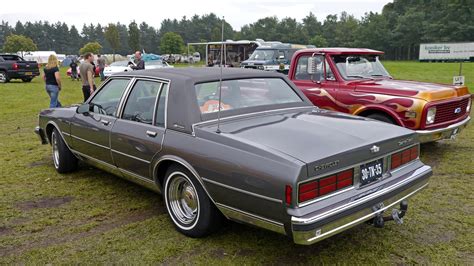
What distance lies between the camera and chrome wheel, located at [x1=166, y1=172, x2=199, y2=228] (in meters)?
3.65

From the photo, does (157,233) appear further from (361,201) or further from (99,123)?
(361,201)

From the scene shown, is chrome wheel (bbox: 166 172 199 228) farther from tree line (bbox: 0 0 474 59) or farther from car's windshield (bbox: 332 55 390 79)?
tree line (bbox: 0 0 474 59)

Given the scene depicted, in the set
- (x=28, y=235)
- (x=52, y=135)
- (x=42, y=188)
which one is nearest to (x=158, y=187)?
(x=28, y=235)

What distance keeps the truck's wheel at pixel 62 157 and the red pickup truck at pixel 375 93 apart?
12.9 feet

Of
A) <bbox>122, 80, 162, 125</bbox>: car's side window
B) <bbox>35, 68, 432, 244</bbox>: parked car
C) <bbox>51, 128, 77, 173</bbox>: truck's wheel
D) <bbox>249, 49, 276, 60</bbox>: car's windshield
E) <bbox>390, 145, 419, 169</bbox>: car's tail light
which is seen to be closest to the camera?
<bbox>35, 68, 432, 244</bbox>: parked car

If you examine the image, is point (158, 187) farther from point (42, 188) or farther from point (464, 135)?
point (464, 135)

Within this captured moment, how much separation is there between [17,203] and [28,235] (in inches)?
39.6

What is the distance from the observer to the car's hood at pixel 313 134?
300 centimetres

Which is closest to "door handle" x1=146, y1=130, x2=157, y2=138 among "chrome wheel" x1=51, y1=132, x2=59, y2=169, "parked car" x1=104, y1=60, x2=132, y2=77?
"chrome wheel" x1=51, y1=132, x2=59, y2=169

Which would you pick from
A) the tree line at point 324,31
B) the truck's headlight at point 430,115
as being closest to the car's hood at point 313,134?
the truck's headlight at point 430,115

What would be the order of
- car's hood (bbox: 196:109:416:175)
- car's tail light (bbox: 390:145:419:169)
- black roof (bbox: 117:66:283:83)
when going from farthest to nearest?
black roof (bbox: 117:66:283:83), car's tail light (bbox: 390:145:419:169), car's hood (bbox: 196:109:416:175)

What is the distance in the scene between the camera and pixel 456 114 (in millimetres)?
6391

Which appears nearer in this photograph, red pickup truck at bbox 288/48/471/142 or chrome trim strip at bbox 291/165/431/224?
chrome trim strip at bbox 291/165/431/224

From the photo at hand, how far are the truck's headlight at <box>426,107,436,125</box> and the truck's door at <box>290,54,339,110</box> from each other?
140 cm
